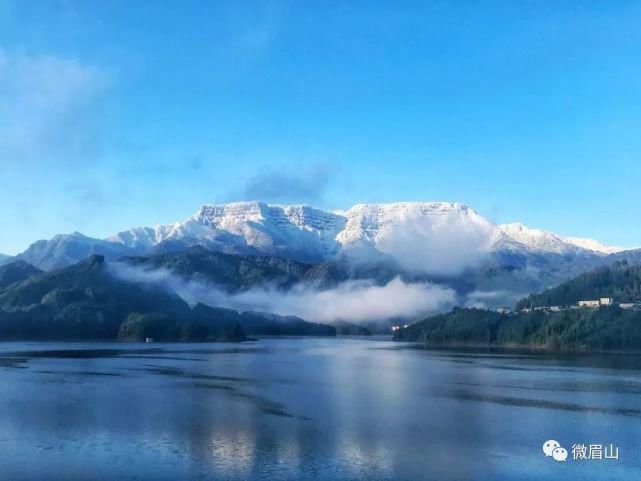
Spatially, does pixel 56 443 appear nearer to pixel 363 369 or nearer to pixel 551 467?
pixel 551 467

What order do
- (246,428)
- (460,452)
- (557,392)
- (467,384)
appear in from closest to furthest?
(460,452), (246,428), (557,392), (467,384)

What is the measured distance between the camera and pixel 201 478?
133 feet

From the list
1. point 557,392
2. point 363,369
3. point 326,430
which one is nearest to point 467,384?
point 557,392

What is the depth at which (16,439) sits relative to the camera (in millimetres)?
50500

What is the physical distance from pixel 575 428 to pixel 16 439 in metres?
44.6

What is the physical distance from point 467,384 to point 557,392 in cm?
1336

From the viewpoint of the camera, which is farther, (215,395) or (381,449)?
(215,395)

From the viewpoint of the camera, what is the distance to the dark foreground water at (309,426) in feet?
142

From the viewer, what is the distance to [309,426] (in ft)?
188

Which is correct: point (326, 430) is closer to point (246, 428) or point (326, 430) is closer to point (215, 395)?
point (246, 428)

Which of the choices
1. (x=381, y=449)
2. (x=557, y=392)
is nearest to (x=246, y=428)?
(x=381, y=449)

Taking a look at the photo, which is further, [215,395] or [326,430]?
[215,395]

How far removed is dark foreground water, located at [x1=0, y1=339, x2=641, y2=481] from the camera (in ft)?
142

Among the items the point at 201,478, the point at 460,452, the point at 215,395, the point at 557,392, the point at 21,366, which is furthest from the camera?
the point at 21,366
